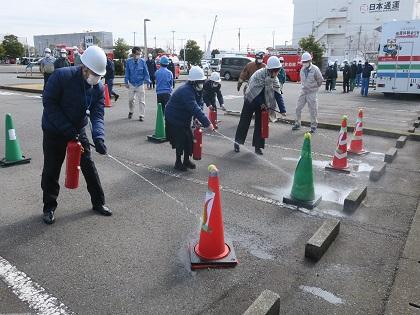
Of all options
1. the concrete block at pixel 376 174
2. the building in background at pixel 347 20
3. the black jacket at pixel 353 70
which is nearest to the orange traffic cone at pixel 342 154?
the concrete block at pixel 376 174

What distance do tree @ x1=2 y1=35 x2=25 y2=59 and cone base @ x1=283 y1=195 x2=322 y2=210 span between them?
64.3m

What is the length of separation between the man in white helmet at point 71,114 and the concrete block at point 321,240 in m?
2.30

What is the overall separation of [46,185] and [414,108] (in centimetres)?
1491

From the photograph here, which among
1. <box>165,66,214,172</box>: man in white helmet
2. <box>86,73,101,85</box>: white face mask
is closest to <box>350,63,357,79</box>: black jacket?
<box>165,66,214,172</box>: man in white helmet

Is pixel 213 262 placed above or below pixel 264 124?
below

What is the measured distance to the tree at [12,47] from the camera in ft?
191

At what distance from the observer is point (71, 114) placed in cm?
390

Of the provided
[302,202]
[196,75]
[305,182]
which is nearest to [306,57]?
[196,75]

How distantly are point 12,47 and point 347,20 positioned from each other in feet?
204

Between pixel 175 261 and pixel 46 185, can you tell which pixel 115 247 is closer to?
pixel 175 261

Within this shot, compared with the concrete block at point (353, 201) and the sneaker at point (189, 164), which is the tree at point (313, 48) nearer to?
the sneaker at point (189, 164)

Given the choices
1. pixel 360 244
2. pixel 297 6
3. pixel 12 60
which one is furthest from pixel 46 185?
pixel 297 6

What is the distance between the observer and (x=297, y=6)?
88875mm

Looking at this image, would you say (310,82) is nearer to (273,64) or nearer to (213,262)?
(273,64)
